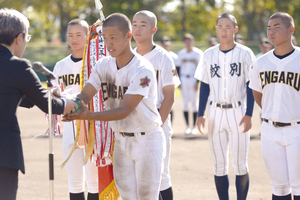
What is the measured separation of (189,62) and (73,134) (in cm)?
797

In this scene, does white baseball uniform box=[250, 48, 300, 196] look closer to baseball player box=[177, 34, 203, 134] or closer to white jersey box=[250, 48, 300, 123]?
white jersey box=[250, 48, 300, 123]

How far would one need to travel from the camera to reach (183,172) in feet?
25.6

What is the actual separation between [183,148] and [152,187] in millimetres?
5962

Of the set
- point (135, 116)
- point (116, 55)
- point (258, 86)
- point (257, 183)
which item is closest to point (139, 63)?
point (116, 55)

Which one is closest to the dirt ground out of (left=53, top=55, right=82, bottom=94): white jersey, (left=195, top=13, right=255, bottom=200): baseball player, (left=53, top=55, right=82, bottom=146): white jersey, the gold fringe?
(left=53, top=55, right=82, bottom=146): white jersey

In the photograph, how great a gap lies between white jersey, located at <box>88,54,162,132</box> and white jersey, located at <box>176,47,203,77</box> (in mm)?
8473

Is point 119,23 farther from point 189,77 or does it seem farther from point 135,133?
point 189,77

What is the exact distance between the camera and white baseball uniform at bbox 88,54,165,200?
157 inches

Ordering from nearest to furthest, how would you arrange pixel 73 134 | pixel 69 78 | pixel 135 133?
pixel 135 133 → pixel 73 134 → pixel 69 78

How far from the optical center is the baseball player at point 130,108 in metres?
3.87

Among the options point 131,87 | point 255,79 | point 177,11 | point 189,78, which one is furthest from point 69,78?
point 177,11

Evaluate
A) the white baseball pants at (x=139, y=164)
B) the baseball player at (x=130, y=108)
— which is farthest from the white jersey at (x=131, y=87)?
the white baseball pants at (x=139, y=164)

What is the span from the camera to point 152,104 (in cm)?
404

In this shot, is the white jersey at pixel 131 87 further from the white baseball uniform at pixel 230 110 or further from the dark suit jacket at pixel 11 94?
the white baseball uniform at pixel 230 110
